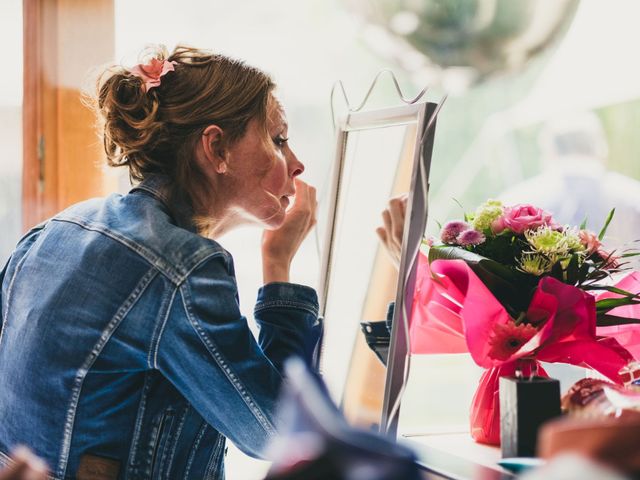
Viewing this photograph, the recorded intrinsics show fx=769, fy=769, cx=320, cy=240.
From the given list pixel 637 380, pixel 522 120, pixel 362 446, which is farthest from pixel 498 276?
pixel 522 120

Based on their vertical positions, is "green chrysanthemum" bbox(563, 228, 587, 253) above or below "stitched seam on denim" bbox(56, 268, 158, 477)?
above

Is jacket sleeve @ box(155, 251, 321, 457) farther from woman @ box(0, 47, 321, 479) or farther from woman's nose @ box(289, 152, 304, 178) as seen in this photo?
woman's nose @ box(289, 152, 304, 178)

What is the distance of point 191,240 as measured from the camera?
Result: 41.1 inches

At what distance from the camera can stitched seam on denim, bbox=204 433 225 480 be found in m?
1.16

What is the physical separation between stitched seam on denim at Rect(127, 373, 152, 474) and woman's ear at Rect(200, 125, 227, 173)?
1.11ft

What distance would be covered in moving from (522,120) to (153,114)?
1.66 m

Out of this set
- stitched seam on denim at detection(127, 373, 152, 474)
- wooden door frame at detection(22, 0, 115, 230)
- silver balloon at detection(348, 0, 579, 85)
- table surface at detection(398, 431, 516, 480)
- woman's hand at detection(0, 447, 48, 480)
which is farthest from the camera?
silver balloon at detection(348, 0, 579, 85)

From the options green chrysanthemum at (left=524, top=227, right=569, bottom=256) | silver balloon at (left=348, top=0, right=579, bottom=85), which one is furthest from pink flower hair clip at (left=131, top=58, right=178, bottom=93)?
silver balloon at (left=348, top=0, right=579, bottom=85)

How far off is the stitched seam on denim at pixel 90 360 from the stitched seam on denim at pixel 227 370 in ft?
0.19

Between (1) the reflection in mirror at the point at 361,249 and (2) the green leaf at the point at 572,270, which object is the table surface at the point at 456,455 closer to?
(1) the reflection in mirror at the point at 361,249

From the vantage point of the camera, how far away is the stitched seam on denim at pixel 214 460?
1160 millimetres

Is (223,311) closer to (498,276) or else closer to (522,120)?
(498,276)

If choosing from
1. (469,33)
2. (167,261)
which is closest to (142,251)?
(167,261)

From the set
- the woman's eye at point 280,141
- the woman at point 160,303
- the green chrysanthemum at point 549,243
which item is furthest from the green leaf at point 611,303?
the woman's eye at point 280,141
